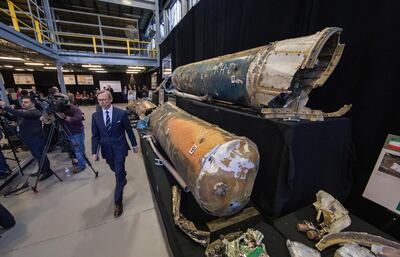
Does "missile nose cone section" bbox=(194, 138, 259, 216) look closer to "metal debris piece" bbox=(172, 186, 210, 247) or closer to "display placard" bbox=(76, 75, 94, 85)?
"metal debris piece" bbox=(172, 186, 210, 247)

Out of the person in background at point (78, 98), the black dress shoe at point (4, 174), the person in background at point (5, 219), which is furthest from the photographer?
the person in background at point (78, 98)

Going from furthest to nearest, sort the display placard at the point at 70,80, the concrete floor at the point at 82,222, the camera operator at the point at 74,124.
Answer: the display placard at the point at 70,80
the camera operator at the point at 74,124
the concrete floor at the point at 82,222

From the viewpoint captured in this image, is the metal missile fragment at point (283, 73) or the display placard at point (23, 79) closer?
the metal missile fragment at point (283, 73)

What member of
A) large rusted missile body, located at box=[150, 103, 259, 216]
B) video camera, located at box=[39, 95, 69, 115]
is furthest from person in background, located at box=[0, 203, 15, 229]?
large rusted missile body, located at box=[150, 103, 259, 216]

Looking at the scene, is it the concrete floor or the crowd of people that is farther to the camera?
the crowd of people

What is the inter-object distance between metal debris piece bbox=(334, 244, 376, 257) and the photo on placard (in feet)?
2.12

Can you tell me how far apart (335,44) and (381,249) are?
4.35 ft

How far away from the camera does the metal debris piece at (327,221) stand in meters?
1.12

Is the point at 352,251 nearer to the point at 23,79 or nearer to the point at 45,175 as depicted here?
the point at 45,175

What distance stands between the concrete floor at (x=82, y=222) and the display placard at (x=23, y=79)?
13.4 metres

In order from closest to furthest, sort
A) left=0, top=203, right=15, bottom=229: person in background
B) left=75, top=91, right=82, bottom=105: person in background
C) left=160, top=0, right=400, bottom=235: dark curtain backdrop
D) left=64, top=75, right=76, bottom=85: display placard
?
left=160, top=0, right=400, bottom=235: dark curtain backdrop → left=0, top=203, right=15, bottom=229: person in background → left=75, top=91, right=82, bottom=105: person in background → left=64, top=75, right=76, bottom=85: display placard

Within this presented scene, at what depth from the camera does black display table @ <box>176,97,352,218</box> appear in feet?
3.99

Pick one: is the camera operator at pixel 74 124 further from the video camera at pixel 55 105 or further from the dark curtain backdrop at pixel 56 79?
the dark curtain backdrop at pixel 56 79

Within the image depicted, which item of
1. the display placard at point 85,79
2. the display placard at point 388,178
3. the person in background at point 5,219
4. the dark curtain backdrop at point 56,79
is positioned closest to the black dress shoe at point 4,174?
the person in background at point 5,219
